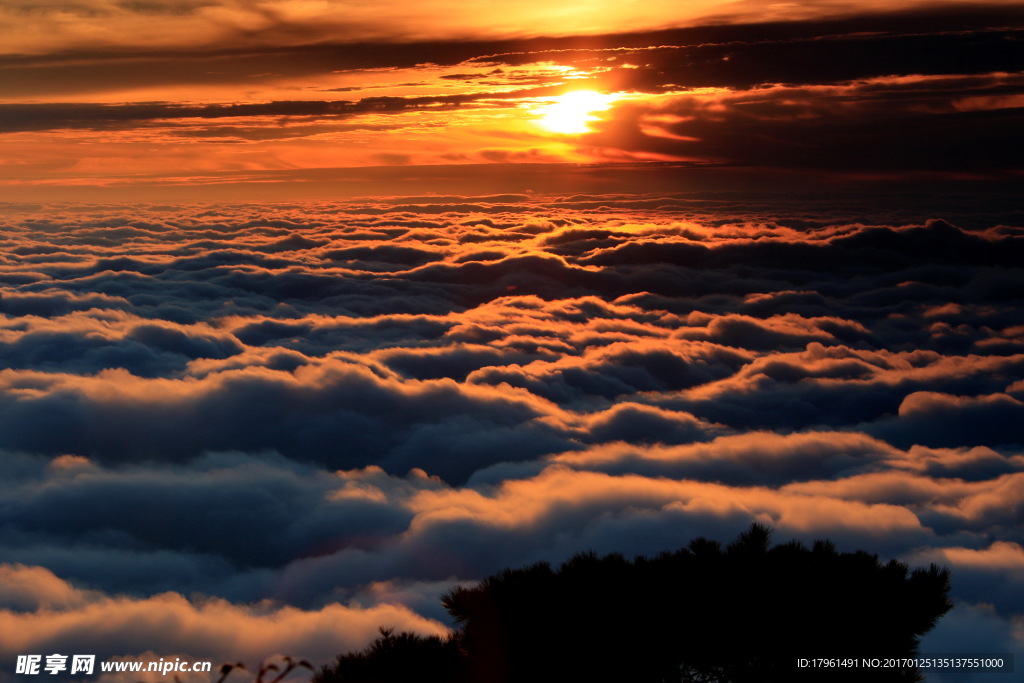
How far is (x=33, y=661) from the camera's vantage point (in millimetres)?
11867

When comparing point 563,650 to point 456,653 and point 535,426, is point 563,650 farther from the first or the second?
point 535,426

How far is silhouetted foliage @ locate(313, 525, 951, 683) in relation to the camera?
9.13 m

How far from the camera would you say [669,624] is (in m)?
9.38

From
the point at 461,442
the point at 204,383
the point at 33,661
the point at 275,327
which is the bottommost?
the point at 33,661

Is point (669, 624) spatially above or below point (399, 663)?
above

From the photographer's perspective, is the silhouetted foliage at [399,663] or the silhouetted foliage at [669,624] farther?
the silhouetted foliage at [669,624]

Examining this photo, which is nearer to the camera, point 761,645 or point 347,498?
point 761,645

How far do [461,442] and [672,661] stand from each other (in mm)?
112573

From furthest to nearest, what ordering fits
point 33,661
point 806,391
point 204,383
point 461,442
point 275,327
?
point 275,327 < point 806,391 < point 204,383 < point 461,442 < point 33,661

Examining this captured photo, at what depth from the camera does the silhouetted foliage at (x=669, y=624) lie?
30.0 feet

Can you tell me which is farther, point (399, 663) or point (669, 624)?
point (669, 624)


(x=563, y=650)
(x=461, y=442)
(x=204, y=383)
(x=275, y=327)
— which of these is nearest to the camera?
(x=563, y=650)

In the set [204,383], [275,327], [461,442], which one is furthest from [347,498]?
[275,327]

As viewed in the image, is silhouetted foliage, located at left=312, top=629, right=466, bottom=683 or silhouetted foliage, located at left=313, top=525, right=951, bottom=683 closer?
silhouetted foliage, located at left=312, top=629, right=466, bottom=683
